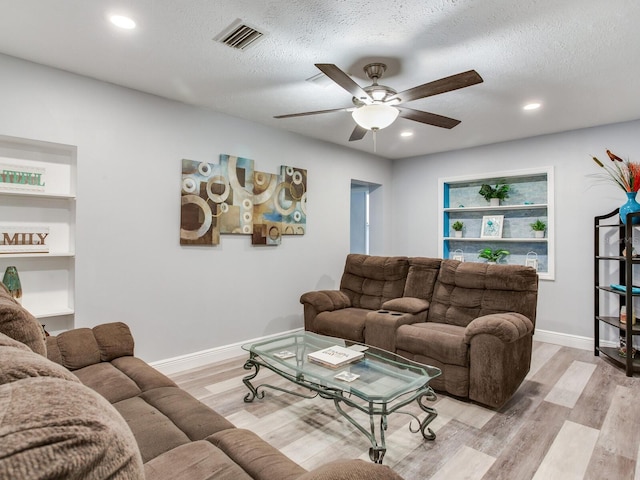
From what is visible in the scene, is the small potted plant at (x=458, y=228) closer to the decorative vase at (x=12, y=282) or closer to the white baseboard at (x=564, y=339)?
the white baseboard at (x=564, y=339)

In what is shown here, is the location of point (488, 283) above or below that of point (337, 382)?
above

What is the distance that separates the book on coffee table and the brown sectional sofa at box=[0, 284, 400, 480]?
828mm

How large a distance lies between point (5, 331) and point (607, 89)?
4.33 metres

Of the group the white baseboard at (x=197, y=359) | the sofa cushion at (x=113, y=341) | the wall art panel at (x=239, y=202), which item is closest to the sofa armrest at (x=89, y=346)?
the sofa cushion at (x=113, y=341)

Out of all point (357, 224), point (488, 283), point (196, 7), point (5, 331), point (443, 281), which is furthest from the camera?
point (357, 224)

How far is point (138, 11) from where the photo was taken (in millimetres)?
2035

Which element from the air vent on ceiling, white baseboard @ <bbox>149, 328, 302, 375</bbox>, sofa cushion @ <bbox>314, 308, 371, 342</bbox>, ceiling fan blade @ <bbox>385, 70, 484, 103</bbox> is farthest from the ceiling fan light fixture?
white baseboard @ <bbox>149, 328, 302, 375</bbox>

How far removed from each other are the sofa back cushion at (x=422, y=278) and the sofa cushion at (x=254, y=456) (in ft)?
8.87

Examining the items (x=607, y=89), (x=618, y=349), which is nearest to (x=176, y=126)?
(x=607, y=89)

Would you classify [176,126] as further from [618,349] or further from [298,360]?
[618,349]

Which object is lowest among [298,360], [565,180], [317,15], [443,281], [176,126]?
[298,360]

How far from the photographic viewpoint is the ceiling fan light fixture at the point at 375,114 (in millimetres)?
2490

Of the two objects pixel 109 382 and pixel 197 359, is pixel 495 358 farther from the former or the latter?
pixel 197 359

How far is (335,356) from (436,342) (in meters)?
0.94
